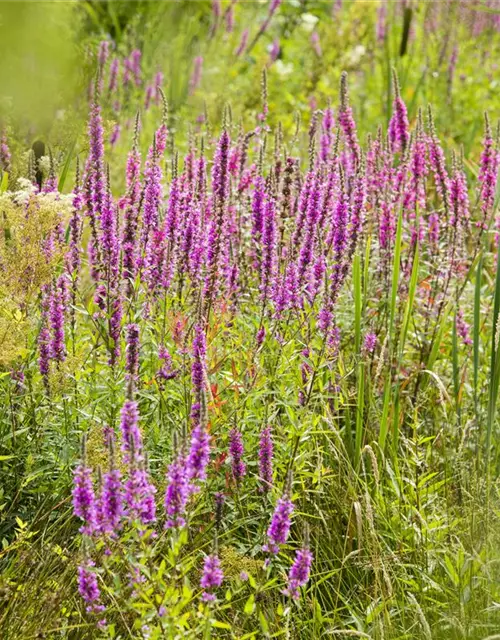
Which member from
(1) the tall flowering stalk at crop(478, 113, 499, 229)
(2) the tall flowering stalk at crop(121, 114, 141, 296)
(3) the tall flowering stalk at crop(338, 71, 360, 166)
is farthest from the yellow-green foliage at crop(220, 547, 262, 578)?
(1) the tall flowering stalk at crop(478, 113, 499, 229)

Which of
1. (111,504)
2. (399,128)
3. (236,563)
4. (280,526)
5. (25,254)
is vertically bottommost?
(236,563)

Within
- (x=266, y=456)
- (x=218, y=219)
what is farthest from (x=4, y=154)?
(x=266, y=456)

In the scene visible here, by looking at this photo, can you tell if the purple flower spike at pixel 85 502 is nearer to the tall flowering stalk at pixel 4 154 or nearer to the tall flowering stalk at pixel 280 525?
the tall flowering stalk at pixel 280 525

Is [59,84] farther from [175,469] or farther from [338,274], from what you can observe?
[338,274]

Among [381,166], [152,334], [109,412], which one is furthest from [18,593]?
[381,166]

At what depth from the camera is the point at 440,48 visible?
996cm

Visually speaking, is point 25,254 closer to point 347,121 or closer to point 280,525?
point 280,525

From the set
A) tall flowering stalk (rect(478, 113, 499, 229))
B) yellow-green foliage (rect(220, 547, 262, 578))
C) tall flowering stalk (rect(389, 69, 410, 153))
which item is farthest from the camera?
tall flowering stalk (rect(389, 69, 410, 153))

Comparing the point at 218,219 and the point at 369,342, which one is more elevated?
the point at 218,219

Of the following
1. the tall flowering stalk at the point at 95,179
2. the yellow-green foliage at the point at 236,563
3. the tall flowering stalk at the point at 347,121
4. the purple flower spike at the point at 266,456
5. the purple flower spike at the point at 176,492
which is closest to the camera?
the purple flower spike at the point at 176,492

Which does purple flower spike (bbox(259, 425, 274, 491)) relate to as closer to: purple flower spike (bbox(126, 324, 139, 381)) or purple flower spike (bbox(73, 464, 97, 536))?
purple flower spike (bbox(126, 324, 139, 381))

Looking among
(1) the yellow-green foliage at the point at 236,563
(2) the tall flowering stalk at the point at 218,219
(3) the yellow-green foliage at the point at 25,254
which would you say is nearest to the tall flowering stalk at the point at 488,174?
(2) the tall flowering stalk at the point at 218,219

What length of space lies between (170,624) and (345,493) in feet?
4.49

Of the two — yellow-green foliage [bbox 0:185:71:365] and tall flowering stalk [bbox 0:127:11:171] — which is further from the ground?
tall flowering stalk [bbox 0:127:11:171]
